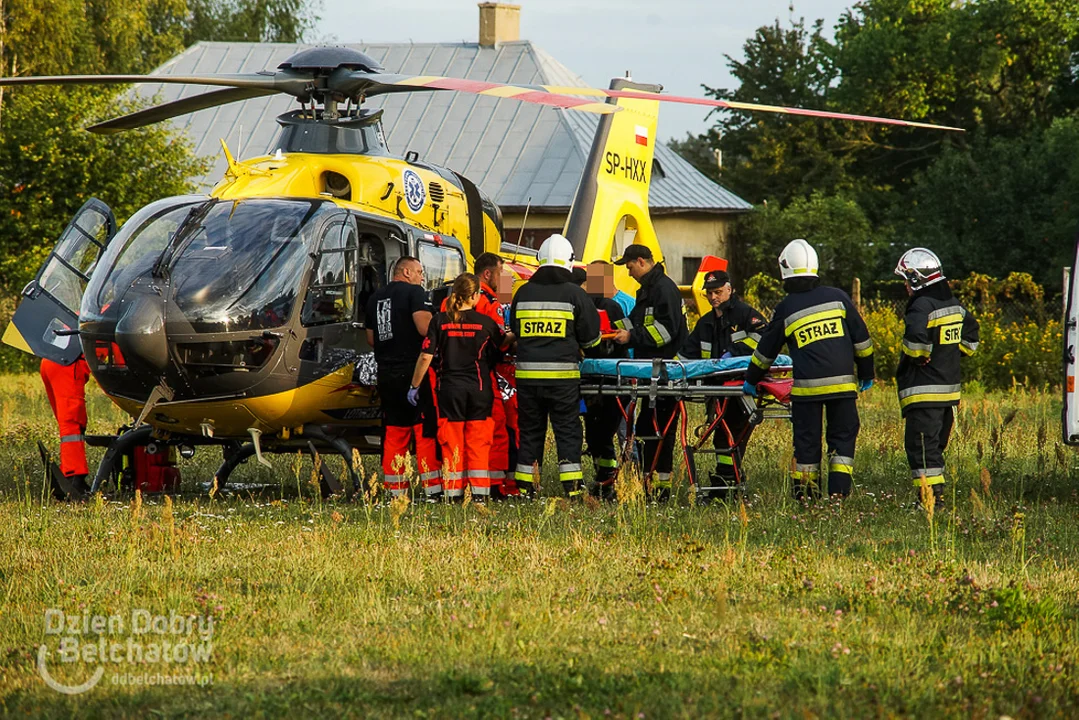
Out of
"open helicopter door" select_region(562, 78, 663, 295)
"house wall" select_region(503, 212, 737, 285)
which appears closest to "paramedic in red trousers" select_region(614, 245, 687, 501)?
"open helicopter door" select_region(562, 78, 663, 295)

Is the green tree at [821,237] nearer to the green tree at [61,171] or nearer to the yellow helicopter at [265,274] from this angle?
the green tree at [61,171]

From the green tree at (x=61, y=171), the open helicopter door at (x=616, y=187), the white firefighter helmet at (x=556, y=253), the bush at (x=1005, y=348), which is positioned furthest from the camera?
the green tree at (x=61, y=171)

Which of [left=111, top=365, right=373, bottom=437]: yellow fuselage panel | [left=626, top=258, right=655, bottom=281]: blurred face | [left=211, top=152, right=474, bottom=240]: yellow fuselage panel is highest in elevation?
[left=211, top=152, right=474, bottom=240]: yellow fuselage panel

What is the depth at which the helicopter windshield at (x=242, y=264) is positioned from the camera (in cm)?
882

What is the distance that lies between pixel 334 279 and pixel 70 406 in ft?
7.44

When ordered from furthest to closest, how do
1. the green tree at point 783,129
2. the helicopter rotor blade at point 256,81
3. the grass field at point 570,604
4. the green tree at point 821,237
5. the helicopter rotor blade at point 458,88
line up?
1. the green tree at point 783,129
2. the green tree at point 821,237
3. the helicopter rotor blade at point 256,81
4. the helicopter rotor blade at point 458,88
5. the grass field at point 570,604

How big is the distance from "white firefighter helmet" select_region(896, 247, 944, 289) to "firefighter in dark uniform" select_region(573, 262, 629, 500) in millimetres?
2213

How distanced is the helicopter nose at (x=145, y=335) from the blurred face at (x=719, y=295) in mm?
4060

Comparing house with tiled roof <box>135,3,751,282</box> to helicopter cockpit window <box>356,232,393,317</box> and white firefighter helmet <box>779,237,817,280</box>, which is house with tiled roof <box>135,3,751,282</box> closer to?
helicopter cockpit window <box>356,232,393,317</box>

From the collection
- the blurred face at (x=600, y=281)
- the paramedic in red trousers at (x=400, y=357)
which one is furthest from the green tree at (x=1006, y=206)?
the paramedic in red trousers at (x=400, y=357)

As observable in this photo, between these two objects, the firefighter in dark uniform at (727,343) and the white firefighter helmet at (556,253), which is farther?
the firefighter in dark uniform at (727,343)

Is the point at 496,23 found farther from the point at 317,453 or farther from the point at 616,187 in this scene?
the point at 317,453

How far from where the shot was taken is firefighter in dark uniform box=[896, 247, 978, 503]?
349 inches

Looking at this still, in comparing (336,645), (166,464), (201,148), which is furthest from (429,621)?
(201,148)
